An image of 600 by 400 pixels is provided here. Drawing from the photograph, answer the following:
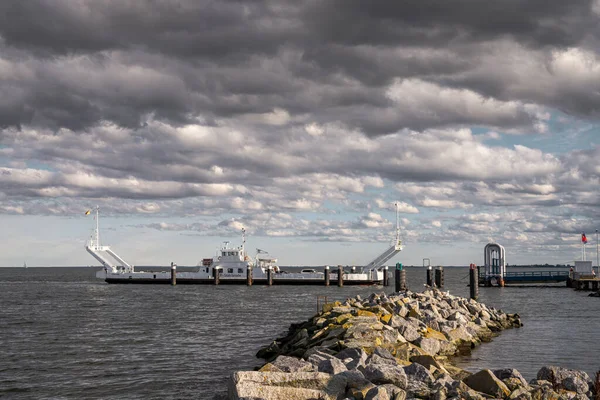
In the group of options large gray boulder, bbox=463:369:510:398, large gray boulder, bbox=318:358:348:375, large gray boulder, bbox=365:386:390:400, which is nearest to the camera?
large gray boulder, bbox=365:386:390:400

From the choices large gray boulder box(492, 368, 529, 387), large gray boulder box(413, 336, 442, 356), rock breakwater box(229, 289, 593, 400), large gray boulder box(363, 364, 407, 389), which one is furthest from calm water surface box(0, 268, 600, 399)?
large gray boulder box(363, 364, 407, 389)

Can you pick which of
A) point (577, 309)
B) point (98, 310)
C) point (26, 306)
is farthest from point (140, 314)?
point (577, 309)

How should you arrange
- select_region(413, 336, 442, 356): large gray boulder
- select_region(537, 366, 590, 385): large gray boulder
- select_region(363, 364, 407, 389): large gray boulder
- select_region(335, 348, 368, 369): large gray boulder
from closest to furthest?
select_region(363, 364, 407, 389): large gray boulder < select_region(537, 366, 590, 385): large gray boulder < select_region(335, 348, 368, 369): large gray boulder < select_region(413, 336, 442, 356): large gray boulder

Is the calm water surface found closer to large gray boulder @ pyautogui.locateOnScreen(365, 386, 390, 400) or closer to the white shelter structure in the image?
large gray boulder @ pyautogui.locateOnScreen(365, 386, 390, 400)

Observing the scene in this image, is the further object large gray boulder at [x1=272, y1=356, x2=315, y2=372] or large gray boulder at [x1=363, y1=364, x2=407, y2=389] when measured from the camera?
large gray boulder at [x1=272, y1=356, x2=315, y2=372]

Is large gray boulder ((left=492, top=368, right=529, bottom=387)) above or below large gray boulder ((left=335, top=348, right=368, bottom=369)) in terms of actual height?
below

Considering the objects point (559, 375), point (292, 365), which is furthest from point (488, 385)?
point (292, 365)

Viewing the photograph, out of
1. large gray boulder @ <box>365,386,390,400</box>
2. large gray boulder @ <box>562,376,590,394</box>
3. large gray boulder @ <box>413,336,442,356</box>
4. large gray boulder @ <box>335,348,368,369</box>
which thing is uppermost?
large gray boulder @ <box>365,386,390,400</box>

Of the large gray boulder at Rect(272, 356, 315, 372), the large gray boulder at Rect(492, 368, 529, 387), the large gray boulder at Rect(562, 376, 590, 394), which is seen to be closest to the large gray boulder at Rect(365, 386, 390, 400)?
the large gray boulder at Rect(272, 356, 315, 372)

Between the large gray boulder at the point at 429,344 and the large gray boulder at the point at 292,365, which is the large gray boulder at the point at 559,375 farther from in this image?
the large gray boulder at the point at 429,344

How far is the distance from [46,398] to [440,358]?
1256 centimetres

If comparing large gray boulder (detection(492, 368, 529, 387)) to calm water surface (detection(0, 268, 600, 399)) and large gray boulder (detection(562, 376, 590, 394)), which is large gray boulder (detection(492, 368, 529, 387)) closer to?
large gray boulder (detection(562, 376, 590, 394))

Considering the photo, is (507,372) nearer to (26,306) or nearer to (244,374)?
(244,374)

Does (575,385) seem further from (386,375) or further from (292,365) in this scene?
(292,365)
